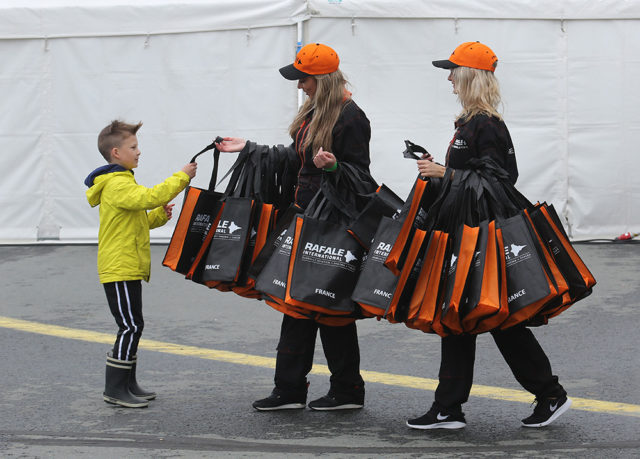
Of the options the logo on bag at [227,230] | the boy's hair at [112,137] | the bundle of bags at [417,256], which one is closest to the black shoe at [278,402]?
the bundle of bags at [417,256]

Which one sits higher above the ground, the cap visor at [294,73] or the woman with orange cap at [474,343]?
the cap visor at [294,73]

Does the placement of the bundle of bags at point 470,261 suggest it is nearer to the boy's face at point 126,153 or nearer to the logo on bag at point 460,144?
the logo on bag at point 460,144

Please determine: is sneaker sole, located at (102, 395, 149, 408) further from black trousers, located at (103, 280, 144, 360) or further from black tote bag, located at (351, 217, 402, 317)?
black tote bag, located at (351, 217, 402, 317)

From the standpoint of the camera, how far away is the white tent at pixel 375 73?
10.7 meters

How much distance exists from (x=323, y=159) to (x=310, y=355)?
102 cm

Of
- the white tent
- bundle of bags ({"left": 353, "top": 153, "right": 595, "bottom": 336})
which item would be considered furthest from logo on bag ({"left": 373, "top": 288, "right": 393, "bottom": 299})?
the white tent

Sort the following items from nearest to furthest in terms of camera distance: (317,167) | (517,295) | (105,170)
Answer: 1. (517,295)
2. (317,167)
3. (105,170)

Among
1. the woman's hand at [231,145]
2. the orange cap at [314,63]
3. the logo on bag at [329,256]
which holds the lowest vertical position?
the logo on bag at [329,256]

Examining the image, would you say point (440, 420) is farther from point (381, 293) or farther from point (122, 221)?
point (122, 221)

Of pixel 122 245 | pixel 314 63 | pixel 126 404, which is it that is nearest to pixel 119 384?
pixel 126 404

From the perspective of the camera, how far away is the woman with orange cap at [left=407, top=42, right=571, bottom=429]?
4.68 metres

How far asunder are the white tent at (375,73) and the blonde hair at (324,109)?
5.68 meters

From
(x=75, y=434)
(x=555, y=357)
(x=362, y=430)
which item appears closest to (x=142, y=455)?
(x=75, y=434)

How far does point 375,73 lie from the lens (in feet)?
35.2
